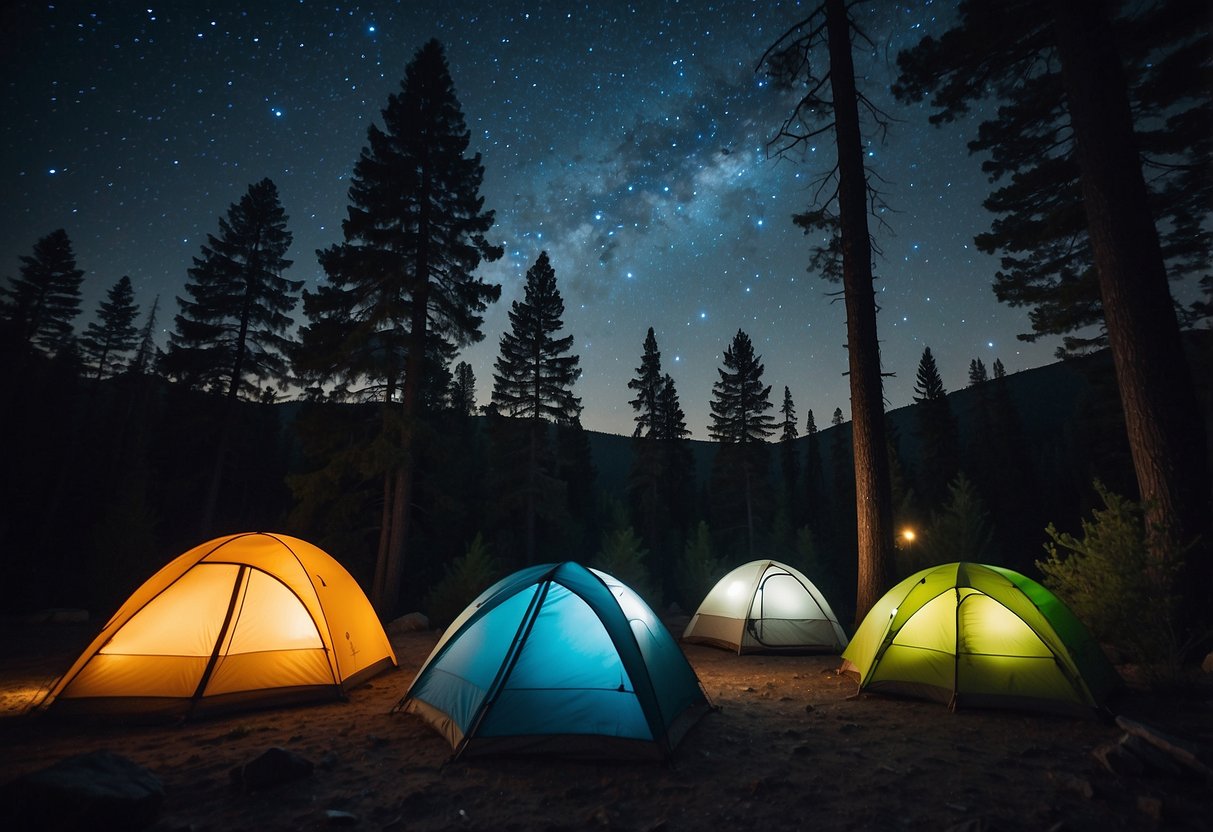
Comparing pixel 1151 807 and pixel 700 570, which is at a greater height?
pixel 700 570

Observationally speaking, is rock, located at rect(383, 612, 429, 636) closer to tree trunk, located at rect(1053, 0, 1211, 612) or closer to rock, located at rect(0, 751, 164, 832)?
rock, located at rect(0, 751, 164, 832)

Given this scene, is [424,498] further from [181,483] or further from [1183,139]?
[1183,139]

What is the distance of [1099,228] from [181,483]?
2810 cm

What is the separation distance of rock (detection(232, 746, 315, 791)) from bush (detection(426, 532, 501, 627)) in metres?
11.2

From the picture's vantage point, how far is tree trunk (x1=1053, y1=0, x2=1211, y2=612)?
21.7ft

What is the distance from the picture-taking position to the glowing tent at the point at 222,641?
5.55 meters

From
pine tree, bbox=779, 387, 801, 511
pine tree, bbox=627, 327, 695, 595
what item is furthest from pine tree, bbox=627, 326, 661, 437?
pine tree, bbox=779, 387, 801, 511

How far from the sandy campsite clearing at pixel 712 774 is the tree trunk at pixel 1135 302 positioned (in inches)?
99.2

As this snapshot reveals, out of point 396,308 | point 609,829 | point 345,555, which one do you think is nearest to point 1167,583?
point 609,829

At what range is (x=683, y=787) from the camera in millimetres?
3922

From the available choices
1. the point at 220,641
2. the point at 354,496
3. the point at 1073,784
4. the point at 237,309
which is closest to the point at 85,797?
the point at 220,641

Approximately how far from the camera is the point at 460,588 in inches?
605

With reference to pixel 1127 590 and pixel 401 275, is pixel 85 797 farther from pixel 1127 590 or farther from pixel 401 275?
pixel 401 275

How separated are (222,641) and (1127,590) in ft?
36.4
